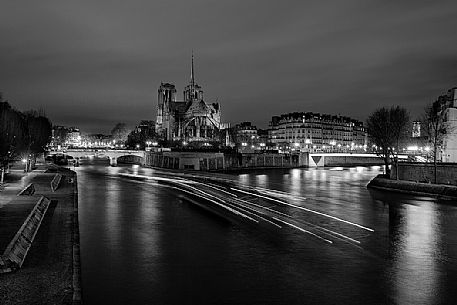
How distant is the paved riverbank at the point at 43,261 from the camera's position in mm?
12492

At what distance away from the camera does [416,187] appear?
47094 millimetres

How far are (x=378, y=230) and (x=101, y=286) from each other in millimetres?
16664

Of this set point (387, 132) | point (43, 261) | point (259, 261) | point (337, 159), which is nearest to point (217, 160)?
point (337, 159)

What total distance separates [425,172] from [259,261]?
3655 cm

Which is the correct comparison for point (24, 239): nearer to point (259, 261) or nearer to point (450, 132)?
point (259, 261)

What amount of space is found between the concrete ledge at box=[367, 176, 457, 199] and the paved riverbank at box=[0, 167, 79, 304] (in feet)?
111

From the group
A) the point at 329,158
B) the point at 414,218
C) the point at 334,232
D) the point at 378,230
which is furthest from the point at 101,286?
the point at 329,158

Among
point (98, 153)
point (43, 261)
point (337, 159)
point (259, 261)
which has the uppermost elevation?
point (98, 153)

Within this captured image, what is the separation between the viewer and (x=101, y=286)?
1506 centimetres

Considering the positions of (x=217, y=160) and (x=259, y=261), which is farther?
(x=217, y=160)

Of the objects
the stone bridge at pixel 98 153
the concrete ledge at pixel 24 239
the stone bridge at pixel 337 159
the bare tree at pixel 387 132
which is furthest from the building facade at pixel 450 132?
the stone bridge at pixel 98 153

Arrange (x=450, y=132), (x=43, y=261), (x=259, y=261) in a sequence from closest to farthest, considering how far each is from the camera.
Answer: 1. (x=43, y=261)
2. (x=259, y=261)
3. (x=450, y=132)

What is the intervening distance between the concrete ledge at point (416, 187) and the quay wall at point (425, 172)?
148 cm

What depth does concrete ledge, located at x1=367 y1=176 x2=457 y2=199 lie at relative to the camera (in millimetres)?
42681
